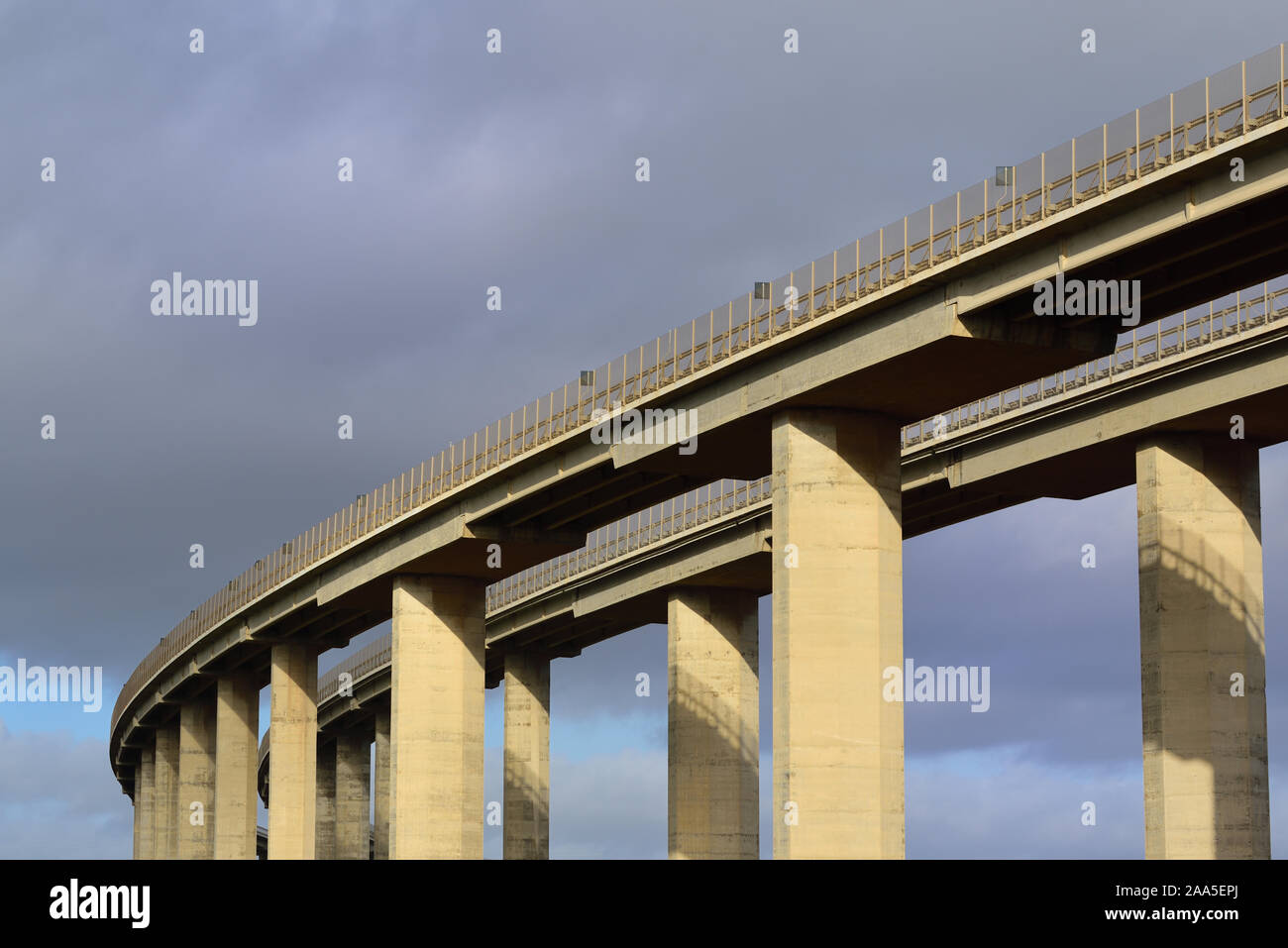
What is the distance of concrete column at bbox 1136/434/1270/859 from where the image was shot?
50438 millimetres

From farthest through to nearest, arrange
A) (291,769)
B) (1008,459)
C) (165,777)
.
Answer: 1. (165,777)
2. (291,769)
3. (1008,459)

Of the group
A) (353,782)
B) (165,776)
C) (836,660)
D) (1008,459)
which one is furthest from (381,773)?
(836,660)

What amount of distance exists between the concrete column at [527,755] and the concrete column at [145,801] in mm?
28867

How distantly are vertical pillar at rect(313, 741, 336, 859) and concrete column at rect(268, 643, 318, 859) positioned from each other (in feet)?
131

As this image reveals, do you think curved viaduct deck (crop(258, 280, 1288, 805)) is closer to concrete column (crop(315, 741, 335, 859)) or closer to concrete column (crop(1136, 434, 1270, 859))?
concrete column (crop(1136, 434, 1270, 859))

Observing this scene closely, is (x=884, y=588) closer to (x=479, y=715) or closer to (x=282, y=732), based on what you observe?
(x=479, y=715)

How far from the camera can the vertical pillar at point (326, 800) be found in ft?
388

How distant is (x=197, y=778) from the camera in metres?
93.8

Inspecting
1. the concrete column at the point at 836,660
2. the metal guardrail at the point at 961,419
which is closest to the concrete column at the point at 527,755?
the metal guardrail at the point at 961,419

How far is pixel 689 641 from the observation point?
241ft

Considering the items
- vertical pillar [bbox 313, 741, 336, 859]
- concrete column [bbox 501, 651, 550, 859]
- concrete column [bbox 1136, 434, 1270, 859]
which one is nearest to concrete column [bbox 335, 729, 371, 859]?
vertical pillar [bbox 313, 741, 336, 859]

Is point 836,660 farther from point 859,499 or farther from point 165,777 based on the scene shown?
point 165,777

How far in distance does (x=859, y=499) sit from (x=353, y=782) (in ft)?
255
